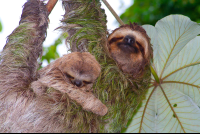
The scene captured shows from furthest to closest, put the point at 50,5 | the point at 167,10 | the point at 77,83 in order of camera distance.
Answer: the point at 167,10 → the point at 50,5 → the point at 77,83

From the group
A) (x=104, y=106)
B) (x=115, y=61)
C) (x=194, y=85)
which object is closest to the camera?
(x=104, y=106)

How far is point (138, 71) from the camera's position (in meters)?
4.37

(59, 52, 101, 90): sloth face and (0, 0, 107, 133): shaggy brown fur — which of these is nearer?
(0, 0, 107, 133): shaggy brown fur

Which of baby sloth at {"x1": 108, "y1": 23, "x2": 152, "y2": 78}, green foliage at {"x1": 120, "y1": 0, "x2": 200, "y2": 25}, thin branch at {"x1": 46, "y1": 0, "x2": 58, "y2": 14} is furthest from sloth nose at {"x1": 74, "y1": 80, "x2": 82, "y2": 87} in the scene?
green foliage at {"x1": 120, "y1": 0, "x2": 200, "y2": 25}

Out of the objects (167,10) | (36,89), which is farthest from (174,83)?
(167,10)

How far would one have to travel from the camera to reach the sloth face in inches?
157

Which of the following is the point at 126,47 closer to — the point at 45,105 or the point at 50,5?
the point at 50,5

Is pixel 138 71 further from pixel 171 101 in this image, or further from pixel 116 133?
pixel 116 133

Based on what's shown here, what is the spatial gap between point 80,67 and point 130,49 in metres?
1.02

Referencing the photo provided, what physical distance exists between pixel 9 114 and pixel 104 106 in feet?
5.20

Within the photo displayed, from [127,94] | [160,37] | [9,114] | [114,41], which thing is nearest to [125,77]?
[127,94]

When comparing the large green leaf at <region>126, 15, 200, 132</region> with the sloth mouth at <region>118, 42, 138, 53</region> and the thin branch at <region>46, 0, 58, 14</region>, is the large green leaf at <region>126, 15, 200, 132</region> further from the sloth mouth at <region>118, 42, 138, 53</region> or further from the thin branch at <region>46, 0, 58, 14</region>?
the thin branch at <region>46, 0, 58, 14</region>

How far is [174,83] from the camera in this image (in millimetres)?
4074

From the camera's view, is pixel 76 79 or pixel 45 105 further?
pixel 76 79
